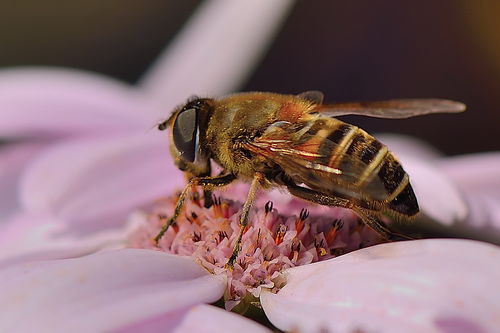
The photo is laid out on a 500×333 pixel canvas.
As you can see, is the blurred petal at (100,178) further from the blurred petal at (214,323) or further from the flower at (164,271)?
the blurred petal at (214,323)

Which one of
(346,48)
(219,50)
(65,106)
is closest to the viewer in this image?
(65,106)

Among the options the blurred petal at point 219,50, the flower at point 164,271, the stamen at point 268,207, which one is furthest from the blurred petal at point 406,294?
the blurred petal at point 219,50

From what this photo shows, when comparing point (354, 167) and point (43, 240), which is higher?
point (354, 167)

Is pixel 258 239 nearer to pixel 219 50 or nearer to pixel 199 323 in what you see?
pixel 199 323

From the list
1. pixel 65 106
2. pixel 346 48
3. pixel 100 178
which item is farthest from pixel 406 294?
pixel 346 48

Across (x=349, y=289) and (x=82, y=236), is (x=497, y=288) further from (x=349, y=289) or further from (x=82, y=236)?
(x=82, y=236)

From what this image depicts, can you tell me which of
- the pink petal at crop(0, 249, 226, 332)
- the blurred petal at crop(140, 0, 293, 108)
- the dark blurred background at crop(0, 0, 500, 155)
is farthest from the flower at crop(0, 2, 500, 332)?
the dark blurred background at crop(0, 0, 500, 155)

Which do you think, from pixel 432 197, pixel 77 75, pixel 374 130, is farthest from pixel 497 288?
pixel 374 130

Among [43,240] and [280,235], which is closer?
[280,235]

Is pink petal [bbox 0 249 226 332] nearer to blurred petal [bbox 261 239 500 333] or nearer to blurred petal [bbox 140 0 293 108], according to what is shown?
blurred petal [bbox 261 239 500 333]
